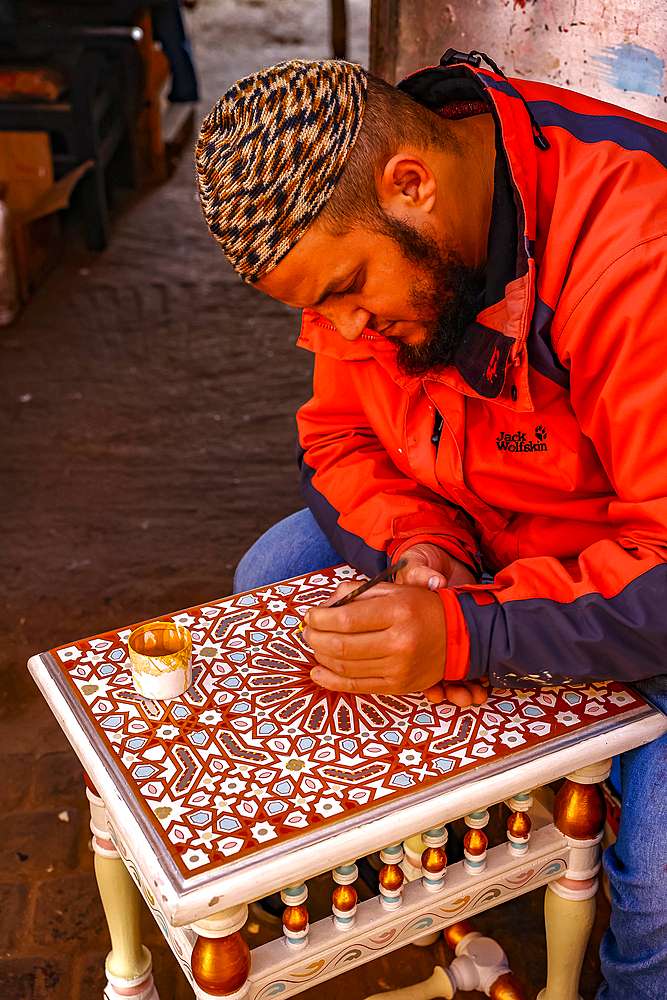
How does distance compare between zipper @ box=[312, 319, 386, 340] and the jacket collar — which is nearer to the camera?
the jacket collar

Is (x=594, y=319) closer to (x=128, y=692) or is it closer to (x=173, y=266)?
(x=128, y=692)

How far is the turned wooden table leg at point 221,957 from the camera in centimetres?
122

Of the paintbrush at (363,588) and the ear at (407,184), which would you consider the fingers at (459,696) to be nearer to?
the paintbrush at (363,588)

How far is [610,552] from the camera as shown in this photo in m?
1.37

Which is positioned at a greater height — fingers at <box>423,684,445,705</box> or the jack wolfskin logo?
the jack wolfskin logo

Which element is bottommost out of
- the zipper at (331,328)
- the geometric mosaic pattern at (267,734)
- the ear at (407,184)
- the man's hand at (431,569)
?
Answer: the geometric mosaic pattern at (267,734)

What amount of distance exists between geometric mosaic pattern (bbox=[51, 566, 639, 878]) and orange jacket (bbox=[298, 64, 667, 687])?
0.08 m

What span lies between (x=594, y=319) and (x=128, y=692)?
854mm

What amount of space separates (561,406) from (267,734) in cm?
66

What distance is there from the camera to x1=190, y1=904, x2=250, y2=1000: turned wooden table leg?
4.00ft

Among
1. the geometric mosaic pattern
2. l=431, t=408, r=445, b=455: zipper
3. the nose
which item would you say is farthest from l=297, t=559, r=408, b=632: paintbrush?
the nose

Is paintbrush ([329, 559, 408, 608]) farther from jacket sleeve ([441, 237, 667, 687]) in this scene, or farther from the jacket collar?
the jacket collar

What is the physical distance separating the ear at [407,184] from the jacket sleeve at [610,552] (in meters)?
0.26

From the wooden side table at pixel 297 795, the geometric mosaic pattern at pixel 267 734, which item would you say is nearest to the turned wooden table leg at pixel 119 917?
the wooden side table at pixel 297 795
